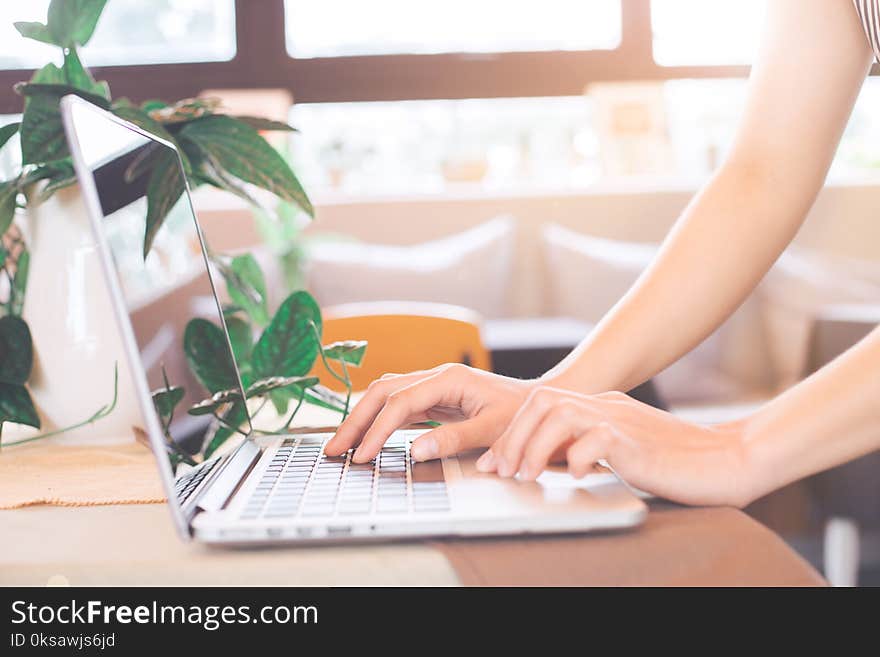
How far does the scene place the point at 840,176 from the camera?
2811mm

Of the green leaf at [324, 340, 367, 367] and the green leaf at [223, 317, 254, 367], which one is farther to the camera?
the green leaf at [223, 317, 254, 367]

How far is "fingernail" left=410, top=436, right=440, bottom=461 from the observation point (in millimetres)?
537

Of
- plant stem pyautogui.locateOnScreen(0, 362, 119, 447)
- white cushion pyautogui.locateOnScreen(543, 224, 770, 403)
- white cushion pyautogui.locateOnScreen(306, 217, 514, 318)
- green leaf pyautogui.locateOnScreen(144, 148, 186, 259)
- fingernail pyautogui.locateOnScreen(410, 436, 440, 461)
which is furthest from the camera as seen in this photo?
white cushion pyautogui.locateOnScreen(306, 217, 514, 318)

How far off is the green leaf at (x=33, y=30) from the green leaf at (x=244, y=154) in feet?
0.42

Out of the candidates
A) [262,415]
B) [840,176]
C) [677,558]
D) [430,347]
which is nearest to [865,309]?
[840,176]

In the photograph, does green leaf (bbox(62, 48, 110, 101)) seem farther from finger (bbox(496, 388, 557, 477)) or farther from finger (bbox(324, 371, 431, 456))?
finger (bbox(496, 388, 557, 477))

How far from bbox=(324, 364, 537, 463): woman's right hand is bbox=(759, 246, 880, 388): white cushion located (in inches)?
75.0

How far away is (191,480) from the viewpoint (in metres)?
0.54

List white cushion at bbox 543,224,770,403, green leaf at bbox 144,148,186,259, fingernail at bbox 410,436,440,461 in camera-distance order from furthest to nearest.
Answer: white cushion at bbox 543,224,770,403 < green leaf at bbox 144,148,186,259 < fingernail at bbox 410,436,440,461

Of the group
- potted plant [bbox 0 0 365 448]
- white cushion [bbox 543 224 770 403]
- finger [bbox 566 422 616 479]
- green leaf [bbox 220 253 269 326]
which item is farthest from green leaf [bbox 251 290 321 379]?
white cushion [bbox 543 224 770 403]

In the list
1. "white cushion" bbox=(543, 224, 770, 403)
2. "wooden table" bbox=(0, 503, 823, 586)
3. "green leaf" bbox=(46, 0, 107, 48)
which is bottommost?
"white cushion" bbox=(543, 224, 770, 403)

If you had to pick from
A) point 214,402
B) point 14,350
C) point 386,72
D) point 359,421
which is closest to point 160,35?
point 386,72

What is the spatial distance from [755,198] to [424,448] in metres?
0.37

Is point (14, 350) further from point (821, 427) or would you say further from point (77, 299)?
point (821, 427)
